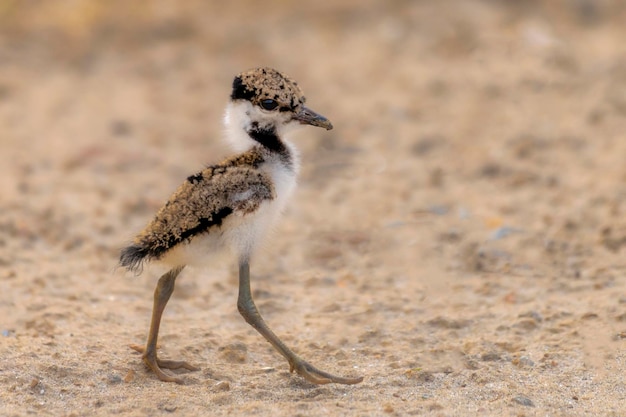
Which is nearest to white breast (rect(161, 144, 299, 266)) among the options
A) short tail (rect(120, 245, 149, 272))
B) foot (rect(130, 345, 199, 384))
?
short tail (rect(120, 245, 149, 272))

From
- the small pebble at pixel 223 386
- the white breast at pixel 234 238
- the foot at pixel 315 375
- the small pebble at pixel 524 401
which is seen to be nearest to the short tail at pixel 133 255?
the white breast at pixel 234 238

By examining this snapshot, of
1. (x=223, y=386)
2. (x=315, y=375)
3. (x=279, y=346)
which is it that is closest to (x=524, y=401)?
(x=315, y=375)

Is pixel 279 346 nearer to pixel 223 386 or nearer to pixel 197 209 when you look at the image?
pixel 223 386

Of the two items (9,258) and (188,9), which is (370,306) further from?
(188,9)

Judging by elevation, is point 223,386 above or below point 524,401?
below

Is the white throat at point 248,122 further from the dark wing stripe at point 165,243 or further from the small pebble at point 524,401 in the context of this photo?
the small pebble at point 524,401

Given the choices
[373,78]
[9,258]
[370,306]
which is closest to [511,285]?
[370,306]
